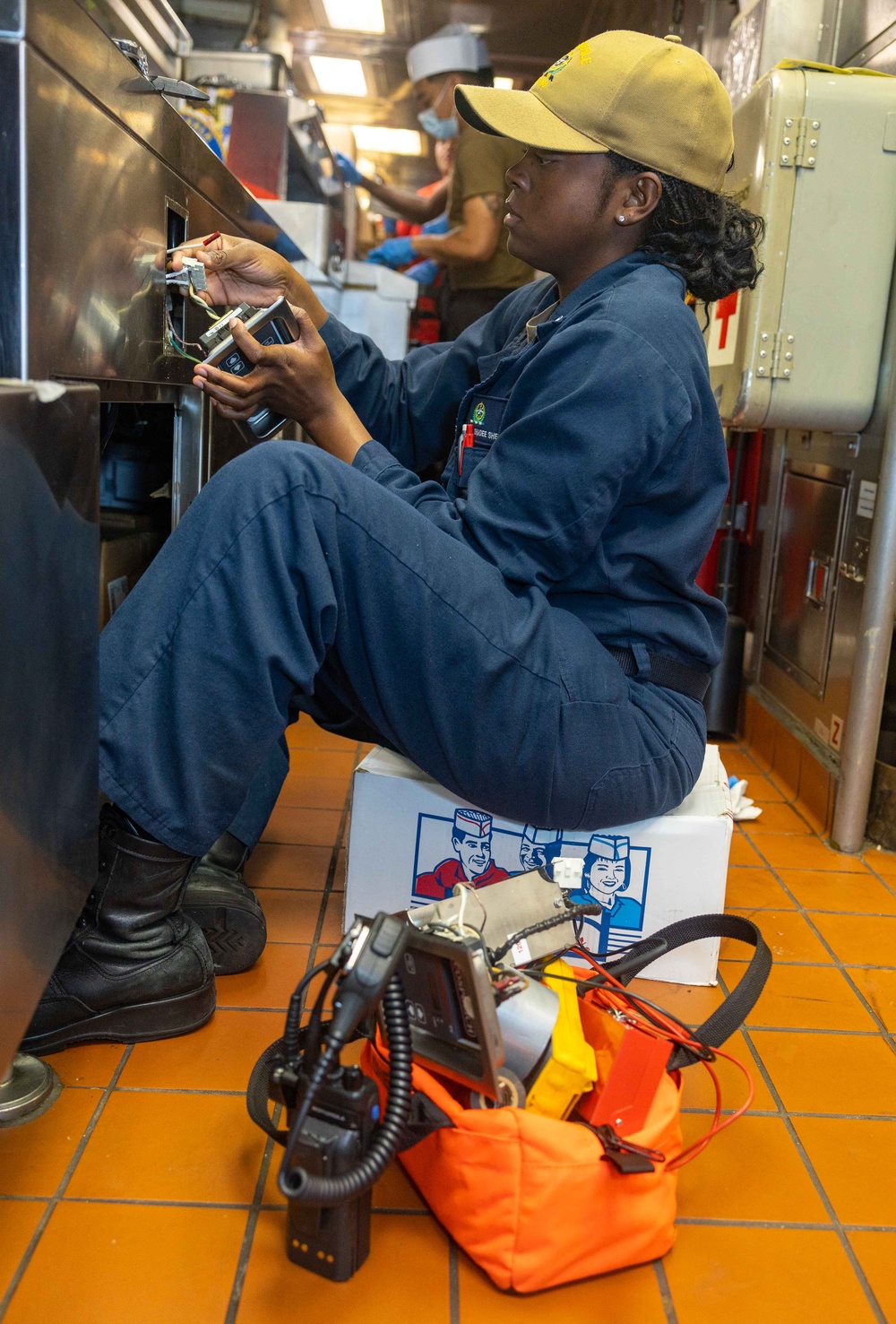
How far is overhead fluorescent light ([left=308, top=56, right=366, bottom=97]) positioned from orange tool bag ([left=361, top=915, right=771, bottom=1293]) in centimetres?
638

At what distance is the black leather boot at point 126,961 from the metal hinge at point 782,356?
1.44 meters

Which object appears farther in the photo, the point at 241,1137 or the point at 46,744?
the point at 241,1137

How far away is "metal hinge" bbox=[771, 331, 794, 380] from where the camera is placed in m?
2.07

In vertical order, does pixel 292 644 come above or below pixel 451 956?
above

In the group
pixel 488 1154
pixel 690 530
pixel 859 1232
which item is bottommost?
pixel 859 1232

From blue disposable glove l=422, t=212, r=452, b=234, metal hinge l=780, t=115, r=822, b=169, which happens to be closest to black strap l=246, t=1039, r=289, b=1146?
metal hinge l=780, t=115, r=822, b=169

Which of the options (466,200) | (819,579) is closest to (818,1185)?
(819,579)

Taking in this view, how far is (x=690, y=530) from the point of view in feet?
4.63

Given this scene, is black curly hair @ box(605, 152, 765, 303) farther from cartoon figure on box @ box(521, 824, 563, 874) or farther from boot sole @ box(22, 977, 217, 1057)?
boot sole @ box(22, 977, 217, 1057)

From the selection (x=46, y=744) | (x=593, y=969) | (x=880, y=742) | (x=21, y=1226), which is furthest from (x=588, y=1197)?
(x=880, y=742)

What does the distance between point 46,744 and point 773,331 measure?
5.30 feet

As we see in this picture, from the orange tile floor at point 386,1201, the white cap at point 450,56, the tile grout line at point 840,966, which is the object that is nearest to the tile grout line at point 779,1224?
the orange tile floor at point 386,1201

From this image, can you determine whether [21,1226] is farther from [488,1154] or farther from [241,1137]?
[488,1154]

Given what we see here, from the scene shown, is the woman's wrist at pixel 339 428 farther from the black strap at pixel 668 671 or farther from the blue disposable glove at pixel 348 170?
the blue disposable glove at pixel 348 170
